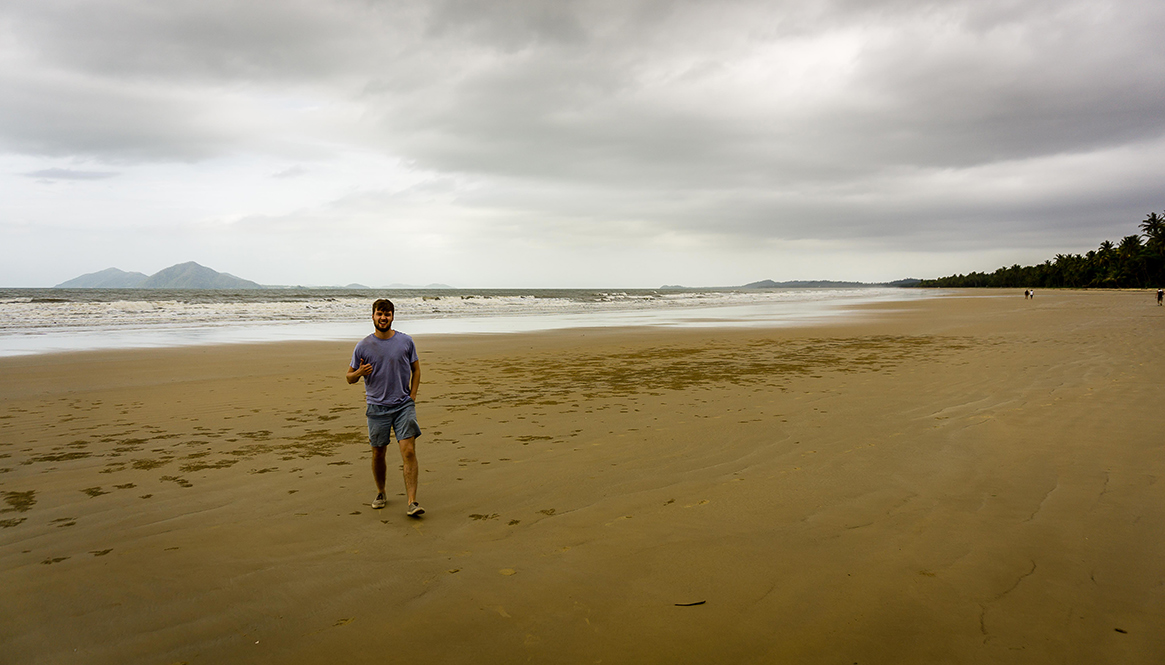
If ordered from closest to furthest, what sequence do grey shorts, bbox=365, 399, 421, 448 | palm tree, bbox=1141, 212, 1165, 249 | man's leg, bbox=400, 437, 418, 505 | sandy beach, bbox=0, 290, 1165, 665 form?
sandy beach, bbox=0, 290, 1165, 665 < man's leg, bbox=400, 437, 418, 505 < grey shorts, bbox=365, 399, 421, 448 < palm tree, bbox=1141, 212, 1165, 249

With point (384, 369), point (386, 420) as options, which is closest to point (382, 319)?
point (384, 369)

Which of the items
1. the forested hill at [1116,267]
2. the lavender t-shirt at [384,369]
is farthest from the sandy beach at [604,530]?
the forested hill at [1116,267]

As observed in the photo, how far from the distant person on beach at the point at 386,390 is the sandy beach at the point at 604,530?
0.50m

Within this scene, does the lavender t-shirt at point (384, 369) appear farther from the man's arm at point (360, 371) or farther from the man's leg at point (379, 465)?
the man's leg at point (379, 465)

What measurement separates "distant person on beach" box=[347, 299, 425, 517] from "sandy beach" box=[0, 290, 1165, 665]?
497 mm

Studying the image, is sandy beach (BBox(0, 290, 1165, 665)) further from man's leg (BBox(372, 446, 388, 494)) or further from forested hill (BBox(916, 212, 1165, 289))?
forested hill (BBox(916, 212, 1165, 289))

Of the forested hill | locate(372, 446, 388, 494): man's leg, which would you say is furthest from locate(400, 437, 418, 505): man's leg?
the forested hill

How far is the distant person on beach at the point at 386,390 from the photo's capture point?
16.6ft

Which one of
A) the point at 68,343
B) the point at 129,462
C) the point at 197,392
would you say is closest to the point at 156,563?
the point at 129,462

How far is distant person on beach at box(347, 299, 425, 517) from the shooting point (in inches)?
199

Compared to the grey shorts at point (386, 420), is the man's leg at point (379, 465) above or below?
below

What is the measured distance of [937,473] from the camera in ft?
18.8

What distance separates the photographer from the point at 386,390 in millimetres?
5098

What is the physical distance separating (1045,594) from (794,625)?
1584 millimetres
